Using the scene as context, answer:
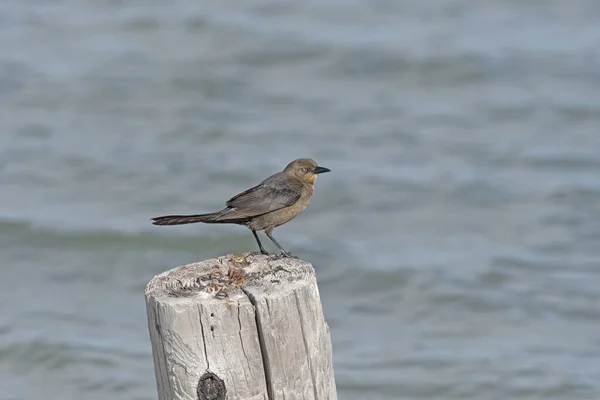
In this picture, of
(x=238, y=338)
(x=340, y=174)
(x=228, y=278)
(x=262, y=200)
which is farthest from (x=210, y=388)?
(x=340, y=174)

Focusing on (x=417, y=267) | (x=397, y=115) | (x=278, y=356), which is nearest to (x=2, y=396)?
(x=417, y=267)

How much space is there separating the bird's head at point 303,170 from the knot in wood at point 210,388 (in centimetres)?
202

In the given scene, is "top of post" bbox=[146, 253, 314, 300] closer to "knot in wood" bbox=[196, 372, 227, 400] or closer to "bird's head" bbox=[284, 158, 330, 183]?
"knot in wood" bbox=[196, 372, 227, 400]

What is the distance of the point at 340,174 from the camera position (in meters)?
11.5

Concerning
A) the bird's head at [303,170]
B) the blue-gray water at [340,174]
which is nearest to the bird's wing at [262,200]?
the bird's head at [303,170]

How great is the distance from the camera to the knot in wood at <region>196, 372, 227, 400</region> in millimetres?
3555

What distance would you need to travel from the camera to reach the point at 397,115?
12711 millimetres

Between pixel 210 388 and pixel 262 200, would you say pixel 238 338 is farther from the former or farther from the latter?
pixel 262 200

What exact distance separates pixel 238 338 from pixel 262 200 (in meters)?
1.62

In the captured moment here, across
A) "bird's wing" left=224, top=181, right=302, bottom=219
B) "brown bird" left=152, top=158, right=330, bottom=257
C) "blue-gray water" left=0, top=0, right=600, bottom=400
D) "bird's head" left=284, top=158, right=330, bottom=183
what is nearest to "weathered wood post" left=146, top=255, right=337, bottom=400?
"brown bird" left=152, top=158, right=330, bottom=257

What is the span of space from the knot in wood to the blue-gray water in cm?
442

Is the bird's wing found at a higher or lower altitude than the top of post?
higher

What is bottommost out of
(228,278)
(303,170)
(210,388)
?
(210,388)

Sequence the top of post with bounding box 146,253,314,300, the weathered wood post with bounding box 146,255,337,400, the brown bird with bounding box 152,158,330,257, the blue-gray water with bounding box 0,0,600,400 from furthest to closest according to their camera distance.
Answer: the blue-gray water with bounding box 0,0,600,400 < the brown bird with bounding box 152,158,330,257 < the top of post with bounding box 146,253,314,300 < the weathered wood post with bounding box 146,255,337,400
